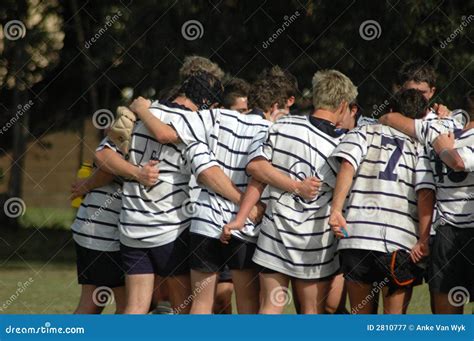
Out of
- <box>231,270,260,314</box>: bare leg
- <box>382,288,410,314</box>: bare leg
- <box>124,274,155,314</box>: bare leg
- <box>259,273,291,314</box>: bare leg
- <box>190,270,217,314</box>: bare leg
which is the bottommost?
<box>124,274,155,314</box>: bare leg

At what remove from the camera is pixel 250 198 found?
771 centimetres

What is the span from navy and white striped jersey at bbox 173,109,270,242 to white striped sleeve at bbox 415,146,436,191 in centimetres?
102

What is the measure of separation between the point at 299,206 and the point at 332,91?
2.50ft

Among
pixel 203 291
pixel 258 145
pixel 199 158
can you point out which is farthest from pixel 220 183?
pixel 203 291

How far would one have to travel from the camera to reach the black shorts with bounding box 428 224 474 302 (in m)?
7.68

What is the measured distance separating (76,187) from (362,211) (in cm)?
208

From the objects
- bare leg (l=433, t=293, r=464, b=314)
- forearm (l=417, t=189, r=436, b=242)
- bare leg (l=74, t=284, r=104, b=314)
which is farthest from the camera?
bare leg (l=74, t=284, r=104, b=314)

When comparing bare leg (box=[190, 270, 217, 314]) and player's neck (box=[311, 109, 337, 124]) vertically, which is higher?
player's neck (box=[311, 109, 337, 124])

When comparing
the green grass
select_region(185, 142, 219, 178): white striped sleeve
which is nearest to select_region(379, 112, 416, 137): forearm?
select_region(185, 142, 219, 178): white striped sleeve

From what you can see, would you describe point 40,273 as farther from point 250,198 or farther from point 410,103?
point 410,103

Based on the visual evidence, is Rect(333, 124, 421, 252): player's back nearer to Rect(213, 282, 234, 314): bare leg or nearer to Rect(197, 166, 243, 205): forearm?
Rect(197, 166, 243, 205): forearm

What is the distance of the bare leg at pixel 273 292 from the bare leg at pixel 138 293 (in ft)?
2.49

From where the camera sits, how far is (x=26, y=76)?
2023cm

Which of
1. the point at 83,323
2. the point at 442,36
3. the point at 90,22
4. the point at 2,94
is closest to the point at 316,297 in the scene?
the point at 83,323
